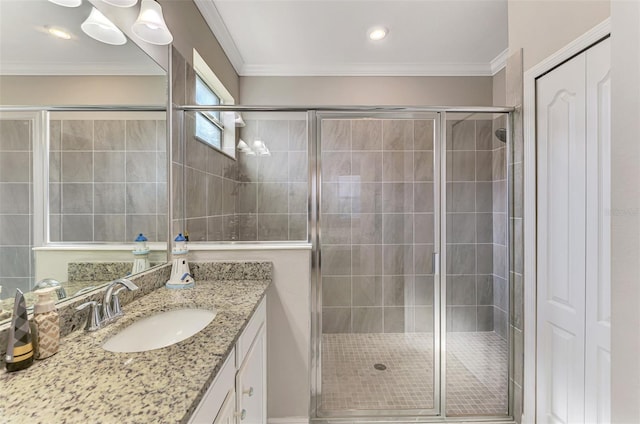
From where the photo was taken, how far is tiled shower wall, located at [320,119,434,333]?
1.94 metres

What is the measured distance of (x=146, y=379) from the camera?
2.21 feet

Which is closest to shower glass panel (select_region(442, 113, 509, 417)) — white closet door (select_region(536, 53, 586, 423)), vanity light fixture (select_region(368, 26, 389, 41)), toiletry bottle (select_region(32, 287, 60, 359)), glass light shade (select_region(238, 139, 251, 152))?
white closet door (select_region(536, 53, 586, 423))

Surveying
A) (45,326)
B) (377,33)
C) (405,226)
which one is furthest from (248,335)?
(377,33)

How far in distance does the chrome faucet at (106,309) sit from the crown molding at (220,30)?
1.96 metres

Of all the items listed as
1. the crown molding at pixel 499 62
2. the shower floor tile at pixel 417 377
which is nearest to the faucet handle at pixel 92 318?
the shower floor tile at pixel 417 377

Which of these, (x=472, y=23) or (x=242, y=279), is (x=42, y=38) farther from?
(x=472, y=23)

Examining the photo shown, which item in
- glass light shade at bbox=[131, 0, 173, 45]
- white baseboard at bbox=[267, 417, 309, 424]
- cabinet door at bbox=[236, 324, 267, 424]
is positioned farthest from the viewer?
white baseboard at bbox=[267, 417, 309, 424]

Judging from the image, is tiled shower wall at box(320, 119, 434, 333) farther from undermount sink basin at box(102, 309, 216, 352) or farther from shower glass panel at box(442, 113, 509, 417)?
undermount sink basin at box(102, 309, 216, 352)

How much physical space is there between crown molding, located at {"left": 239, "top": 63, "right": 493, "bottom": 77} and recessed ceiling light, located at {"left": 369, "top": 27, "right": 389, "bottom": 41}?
1.58 ft

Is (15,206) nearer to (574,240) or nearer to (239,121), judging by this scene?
(239,121)

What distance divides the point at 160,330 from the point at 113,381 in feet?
1.56

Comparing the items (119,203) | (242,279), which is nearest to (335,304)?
(242,279)

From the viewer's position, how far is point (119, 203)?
125 cm

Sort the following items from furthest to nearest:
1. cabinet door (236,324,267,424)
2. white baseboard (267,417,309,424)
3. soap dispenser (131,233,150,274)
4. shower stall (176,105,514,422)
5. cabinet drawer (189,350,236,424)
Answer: shower stall (176,105,514,422) → white baseboard (267,417,309,424) → soap dispenser (131,233,150,274) → cabinet door (236,324,267,424) → cabinet drawer (189,350,236,424)
